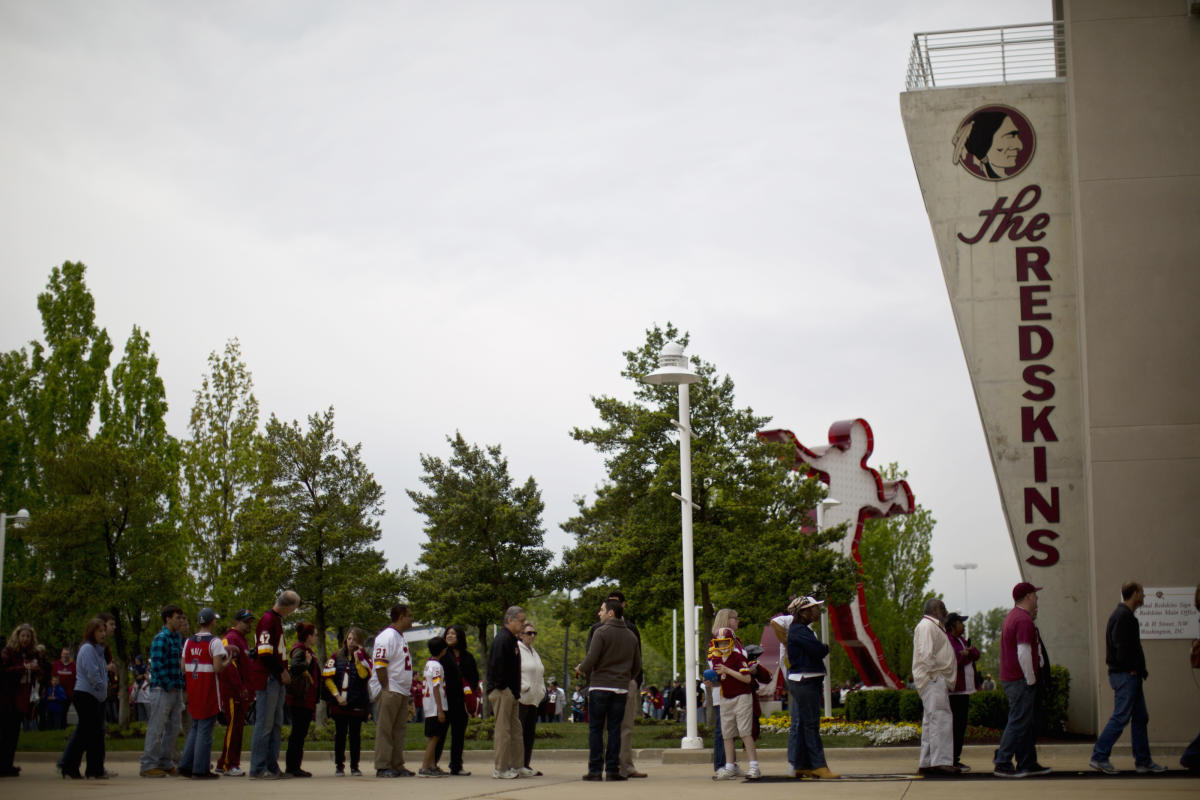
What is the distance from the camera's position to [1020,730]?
1199 cm

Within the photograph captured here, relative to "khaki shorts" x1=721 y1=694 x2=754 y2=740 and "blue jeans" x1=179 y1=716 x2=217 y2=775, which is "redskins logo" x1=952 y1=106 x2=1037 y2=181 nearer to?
"khaki shorts" x1=721 y1=694 x2=754 y2=740

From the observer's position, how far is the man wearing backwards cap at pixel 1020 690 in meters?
11.9

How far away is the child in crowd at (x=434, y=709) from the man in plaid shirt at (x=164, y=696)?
115 inches

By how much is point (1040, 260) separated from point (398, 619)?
44.9 feet

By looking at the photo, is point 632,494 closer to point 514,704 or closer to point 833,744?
point 833,744

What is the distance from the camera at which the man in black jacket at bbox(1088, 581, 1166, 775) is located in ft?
39.6

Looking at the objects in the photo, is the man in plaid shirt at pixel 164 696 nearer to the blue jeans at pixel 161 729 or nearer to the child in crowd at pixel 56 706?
the blue jeans at pixel 161 729

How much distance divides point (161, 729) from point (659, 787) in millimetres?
6236

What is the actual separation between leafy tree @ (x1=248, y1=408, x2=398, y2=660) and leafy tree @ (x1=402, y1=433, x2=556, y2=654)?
1.48m

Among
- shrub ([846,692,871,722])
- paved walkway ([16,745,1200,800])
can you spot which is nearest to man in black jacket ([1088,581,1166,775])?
paved walkway ([16,745,1200,800])

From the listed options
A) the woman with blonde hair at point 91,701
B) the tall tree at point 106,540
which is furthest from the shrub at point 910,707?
the tall tree at point 106,540

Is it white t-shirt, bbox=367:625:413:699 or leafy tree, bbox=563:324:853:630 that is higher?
leafy tree, bbox=563:324:853:630

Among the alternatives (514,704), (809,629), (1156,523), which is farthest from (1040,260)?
(514,704)

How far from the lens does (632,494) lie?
25266 mm
